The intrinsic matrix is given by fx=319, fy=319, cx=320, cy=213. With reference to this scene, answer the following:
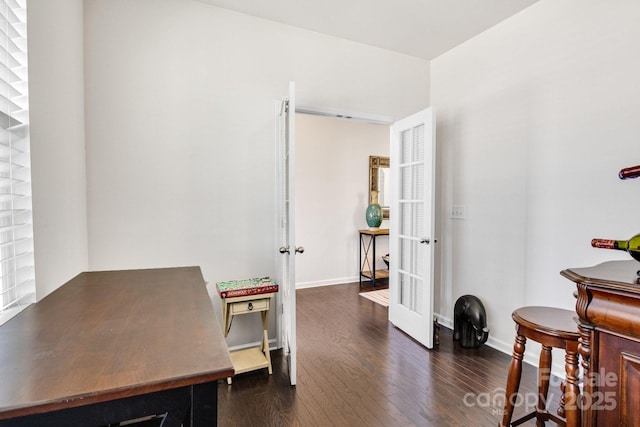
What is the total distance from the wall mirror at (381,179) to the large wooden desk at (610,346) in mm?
4001

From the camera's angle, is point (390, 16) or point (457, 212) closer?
point (390, 16)

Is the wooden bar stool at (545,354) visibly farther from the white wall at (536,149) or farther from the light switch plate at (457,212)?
the light switch plate at (457,212)

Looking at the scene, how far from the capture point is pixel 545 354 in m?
1.61

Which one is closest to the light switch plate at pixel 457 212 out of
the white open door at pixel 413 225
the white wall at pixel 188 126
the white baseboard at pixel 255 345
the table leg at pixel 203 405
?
the white open door at pixel 413 225

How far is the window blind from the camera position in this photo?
116cm

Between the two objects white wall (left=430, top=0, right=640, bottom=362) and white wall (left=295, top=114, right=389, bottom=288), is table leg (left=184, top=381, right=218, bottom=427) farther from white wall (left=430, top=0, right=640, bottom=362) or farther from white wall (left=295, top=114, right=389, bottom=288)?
white wall (left=295, top=114, right=389, bottom=288)

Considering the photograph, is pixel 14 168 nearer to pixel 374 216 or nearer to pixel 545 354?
pixel 545 354

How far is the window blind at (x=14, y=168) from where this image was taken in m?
1.16

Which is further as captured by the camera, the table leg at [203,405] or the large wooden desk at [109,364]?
the table leg at [203,405]

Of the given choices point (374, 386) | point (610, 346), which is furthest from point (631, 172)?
point (374, 386)

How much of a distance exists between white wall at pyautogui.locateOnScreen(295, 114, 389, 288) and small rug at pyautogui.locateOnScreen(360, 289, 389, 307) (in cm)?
62

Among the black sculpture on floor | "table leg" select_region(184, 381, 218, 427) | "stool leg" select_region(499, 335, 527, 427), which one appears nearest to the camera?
"table leg" select_region(184, 381, 218, 427)

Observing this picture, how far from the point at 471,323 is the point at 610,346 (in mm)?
1716

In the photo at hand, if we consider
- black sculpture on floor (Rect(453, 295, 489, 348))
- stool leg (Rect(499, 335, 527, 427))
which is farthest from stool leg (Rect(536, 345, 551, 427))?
black sculpture on floor (Rect(453, 295, 489, 348))
